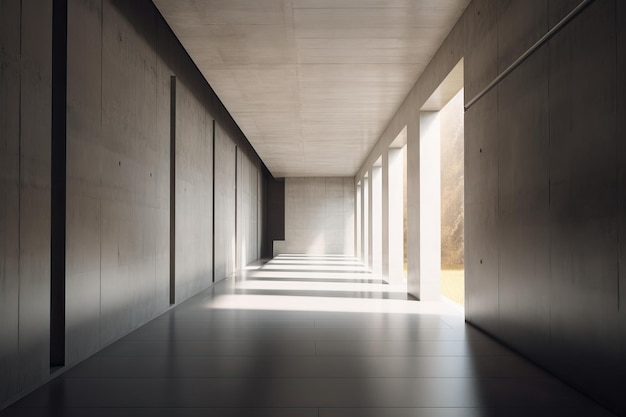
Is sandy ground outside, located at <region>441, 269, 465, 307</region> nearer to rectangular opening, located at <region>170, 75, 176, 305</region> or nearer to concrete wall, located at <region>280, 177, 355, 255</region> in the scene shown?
concrete wall, located at <region>280, 177, 355, 255</region>

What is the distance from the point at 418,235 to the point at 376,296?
140 cm

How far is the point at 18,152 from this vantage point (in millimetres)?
3764

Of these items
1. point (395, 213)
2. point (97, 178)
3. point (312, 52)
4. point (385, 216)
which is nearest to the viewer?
point (97, 178)

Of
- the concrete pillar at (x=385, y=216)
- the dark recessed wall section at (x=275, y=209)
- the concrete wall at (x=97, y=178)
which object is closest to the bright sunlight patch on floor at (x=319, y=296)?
the concrete pillar at (x=385, y=216)

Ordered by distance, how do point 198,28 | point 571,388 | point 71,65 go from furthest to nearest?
point 198,28 < point 71,65 < point 571,388

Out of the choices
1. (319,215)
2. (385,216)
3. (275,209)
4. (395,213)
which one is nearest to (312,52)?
(395,213)

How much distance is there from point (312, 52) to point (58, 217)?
505cm

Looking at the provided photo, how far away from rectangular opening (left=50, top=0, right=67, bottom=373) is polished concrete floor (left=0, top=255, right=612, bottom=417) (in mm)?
335

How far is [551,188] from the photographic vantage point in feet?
14.7

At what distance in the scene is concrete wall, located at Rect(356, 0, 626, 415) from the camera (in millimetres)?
3580

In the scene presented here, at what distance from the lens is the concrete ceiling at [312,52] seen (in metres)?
6.88

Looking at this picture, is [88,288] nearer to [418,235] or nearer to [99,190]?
[99,190]

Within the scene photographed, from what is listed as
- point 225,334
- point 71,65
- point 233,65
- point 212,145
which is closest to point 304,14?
point 233,65

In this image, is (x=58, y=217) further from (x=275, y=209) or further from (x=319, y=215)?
(x=275, y=209)
